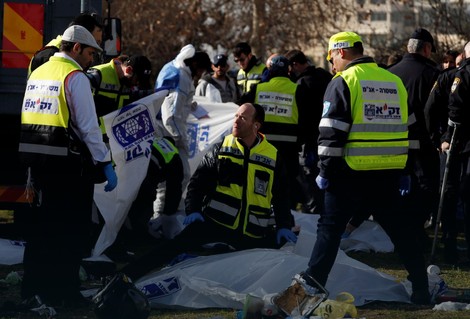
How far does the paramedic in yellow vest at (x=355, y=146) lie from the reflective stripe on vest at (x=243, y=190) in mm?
924

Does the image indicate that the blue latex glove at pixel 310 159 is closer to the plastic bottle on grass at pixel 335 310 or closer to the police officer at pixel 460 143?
the police officer at pixel 460 143

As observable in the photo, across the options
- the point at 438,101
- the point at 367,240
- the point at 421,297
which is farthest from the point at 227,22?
the point at 421,297

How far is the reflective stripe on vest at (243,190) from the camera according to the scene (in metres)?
8.82

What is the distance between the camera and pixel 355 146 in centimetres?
794

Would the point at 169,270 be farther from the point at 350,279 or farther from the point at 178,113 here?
the point at 178,113

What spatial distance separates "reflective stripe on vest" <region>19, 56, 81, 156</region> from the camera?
7.97m

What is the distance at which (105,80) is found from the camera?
10.3 metres

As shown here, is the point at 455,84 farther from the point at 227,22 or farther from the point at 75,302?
the point at 227,22

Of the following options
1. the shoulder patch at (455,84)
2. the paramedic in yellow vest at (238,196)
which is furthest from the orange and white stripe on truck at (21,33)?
the shoulder patch at (455,84)

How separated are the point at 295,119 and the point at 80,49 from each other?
152 inches

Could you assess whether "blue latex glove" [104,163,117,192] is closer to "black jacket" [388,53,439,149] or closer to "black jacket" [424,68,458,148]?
"black jacket" [388,53,439,149]

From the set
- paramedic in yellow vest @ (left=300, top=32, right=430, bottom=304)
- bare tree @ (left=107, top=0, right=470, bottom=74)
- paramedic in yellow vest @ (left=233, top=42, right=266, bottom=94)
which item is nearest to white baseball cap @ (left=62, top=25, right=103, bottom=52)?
paramedic in yellow vest @ (left=300, top=32, right=430, bottom=304)

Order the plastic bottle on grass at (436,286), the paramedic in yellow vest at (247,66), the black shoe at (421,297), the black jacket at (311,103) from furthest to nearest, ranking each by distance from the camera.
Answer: the paramedic in yellow vest at (247,66)
the black jacket at (311,103)
the plastic bottle on grass at (436,286)
the black shoe at (421,297)

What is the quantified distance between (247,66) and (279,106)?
2.78 m
